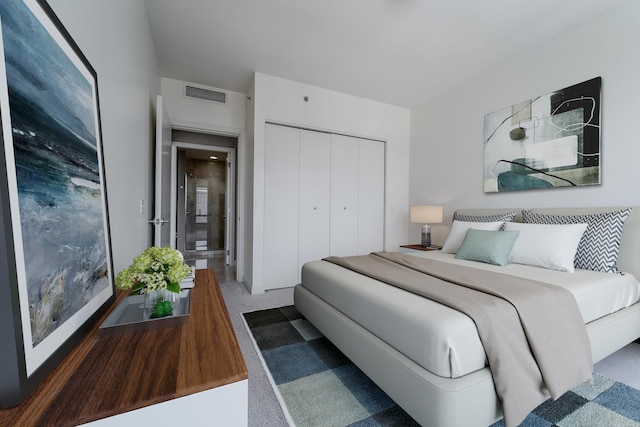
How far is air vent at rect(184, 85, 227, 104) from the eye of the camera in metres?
3.48

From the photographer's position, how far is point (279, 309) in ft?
9.00

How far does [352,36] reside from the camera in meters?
2.62

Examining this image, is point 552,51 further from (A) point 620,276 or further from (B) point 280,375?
(B) point 280,375

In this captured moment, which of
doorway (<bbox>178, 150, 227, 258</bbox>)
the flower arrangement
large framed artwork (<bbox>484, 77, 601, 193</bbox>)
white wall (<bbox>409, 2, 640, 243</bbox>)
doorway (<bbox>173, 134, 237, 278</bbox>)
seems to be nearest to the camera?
the flower arrangement

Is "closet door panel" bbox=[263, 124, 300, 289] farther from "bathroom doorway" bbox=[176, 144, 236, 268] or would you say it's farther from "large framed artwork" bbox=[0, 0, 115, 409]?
"bathroom doorway" bbox=[176, 144, 236, 268]

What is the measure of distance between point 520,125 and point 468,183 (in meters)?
0.81

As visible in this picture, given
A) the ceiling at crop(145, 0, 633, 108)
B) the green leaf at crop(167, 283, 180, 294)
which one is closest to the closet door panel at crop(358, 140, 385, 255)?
the ceiling at crop(145, 0, 633, 108)

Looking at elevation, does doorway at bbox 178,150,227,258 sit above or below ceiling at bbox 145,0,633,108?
below

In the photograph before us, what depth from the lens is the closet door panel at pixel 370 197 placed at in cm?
403

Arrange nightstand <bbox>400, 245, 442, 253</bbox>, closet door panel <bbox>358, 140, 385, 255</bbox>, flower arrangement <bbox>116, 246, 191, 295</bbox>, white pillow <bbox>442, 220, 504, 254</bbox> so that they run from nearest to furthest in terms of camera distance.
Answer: flower arrangement <bbox>116, 246, 191, 295</bbox> < white pillow <bbox>442, 220, 504, 254</bbox> < nightstand <bbox>400, 245, 442, 253</bbox> < closet door panel <bbox>358, 140, 385, 255</bbox>

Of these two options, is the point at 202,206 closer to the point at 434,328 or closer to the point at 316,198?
the point at 316,198

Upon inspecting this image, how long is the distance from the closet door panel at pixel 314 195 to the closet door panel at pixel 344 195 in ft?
0.31

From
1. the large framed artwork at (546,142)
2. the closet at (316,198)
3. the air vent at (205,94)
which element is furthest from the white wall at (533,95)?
the air vent at (205,94)

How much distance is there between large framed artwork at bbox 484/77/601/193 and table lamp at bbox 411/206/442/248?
1.99 feet
